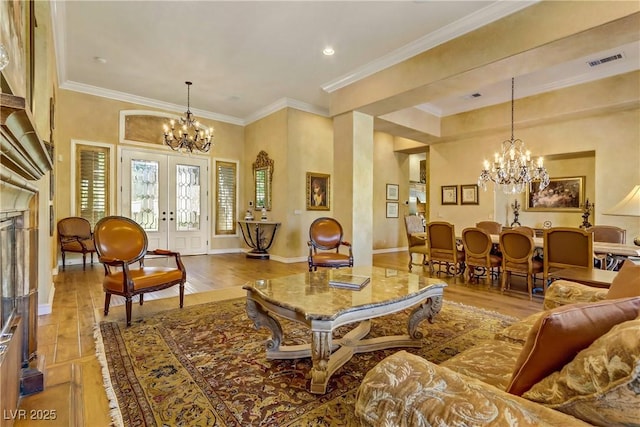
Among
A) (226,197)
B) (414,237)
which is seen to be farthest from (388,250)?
(226,197)

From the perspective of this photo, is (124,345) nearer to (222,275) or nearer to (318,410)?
(318,410)

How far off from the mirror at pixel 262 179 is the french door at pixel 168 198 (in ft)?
3.87

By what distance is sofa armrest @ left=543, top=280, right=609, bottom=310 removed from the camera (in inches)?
74.3

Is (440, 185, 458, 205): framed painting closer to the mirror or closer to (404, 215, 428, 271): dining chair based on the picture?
(404, 215, 428, 271): dining chair

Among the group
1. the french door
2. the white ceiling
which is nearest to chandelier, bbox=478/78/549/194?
the white ceiling

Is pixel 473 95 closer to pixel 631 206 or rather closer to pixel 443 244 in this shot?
pixel 443 244

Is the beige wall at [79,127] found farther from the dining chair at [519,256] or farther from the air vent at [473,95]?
the dining chair at [519,256]

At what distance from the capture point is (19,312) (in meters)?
1.81

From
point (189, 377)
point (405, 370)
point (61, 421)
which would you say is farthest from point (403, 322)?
point (61, 421)

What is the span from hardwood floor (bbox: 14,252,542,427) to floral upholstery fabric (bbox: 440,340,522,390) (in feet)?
5.74

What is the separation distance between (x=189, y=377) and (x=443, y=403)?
1756 millimetres

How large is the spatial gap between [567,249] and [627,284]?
107 inches

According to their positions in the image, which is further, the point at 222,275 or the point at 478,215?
the point at 478,215

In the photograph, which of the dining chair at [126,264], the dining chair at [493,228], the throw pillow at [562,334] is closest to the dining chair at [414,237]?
the dining chair at [493,228]
